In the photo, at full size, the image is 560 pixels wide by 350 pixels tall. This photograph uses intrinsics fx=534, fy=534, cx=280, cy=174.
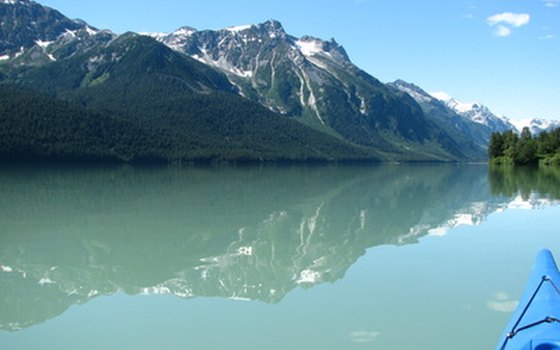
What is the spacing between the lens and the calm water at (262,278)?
455 inches

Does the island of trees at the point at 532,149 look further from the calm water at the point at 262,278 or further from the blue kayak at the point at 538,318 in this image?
the blue kayak at the point at 538,318

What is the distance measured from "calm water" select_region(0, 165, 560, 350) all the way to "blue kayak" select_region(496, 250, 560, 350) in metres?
2.22

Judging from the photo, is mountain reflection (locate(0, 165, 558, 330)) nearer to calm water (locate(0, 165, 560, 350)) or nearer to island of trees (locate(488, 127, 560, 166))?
calm water (locate(0, 165, 560, 350))

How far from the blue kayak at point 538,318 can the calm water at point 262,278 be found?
7.29 feet

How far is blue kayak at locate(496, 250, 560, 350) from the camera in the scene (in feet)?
22.6

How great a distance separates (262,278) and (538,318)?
1027 cm

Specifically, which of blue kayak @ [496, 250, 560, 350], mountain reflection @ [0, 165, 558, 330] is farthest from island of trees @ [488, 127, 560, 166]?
blue kayak @ [496, 250, 560, 350]

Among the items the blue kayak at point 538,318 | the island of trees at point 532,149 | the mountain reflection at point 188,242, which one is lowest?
the mountain reflection at point 188,242

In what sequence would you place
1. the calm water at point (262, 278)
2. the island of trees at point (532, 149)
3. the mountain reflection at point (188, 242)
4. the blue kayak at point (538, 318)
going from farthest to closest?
the island of trees at point (532, 149) < the mountain reflection at point (188, 242) < the calm water at point (262, 278) < the blue kayak at point (538, 318)

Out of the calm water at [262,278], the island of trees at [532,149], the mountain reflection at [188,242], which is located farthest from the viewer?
the island of trees at [532,149]

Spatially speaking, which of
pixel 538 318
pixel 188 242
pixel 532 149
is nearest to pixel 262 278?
pixel 188 242

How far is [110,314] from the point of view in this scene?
13156 millimetres

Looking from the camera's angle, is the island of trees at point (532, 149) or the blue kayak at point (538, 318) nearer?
the blue kayak at point (538, 318)

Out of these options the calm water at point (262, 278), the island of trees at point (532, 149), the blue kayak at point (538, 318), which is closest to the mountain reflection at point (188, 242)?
the calm water at point (262, 278)
